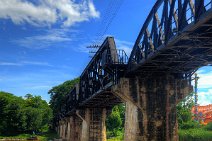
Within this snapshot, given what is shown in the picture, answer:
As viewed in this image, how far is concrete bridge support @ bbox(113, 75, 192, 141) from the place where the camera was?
28312 millimetres

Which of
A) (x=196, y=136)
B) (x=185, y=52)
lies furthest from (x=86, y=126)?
(x=185, y=52)

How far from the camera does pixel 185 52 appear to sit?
21688 mm

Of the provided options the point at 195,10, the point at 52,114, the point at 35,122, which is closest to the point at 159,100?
the point at 195,10

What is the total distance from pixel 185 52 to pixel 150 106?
8269 millimetres

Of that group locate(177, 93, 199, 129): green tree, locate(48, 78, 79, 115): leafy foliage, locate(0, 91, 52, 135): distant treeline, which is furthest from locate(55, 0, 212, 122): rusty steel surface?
locate(48, 78, 79, 115): leafy foliage

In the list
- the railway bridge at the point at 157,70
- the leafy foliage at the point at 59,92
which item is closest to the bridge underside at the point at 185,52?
the railway bridge at the point at 157,70

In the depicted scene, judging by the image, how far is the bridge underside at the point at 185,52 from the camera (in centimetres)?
1709

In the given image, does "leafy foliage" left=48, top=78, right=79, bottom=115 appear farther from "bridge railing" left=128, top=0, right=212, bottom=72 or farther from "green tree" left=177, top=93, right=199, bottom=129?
"bridge railing" left=128, top=0, right=212, bottom=72

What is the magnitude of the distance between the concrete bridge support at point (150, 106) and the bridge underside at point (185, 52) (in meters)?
1.42

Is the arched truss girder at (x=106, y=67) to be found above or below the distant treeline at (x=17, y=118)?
above

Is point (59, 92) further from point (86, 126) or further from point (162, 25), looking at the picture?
point (162, 25)

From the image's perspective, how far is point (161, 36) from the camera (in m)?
20.9

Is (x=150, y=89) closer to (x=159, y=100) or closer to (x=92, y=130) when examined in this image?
(x=159, y=100)

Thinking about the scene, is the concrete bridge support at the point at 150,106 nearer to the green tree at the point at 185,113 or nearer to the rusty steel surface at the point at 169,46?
the rusty steel surface at the point at 169,46
